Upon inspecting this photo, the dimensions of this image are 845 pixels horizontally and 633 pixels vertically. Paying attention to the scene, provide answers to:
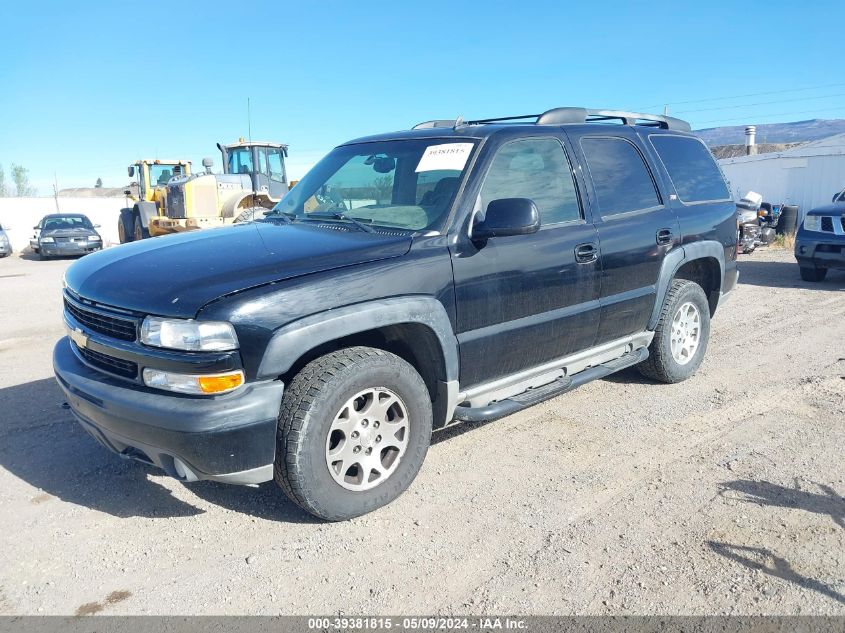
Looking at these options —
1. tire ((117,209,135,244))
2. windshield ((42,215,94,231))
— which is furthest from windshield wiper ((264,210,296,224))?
windshield ((42,215,94,231))

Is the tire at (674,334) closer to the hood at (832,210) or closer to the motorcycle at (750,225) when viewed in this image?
the hood at (832,210)

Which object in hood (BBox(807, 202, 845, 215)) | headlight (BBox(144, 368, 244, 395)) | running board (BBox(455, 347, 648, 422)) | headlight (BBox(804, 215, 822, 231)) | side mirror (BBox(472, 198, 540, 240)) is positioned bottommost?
running board (BBox(455, 347, 648, 422))

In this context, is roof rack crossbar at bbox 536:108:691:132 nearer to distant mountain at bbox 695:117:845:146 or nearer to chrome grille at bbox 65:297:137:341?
chrome grille at bbox 65:297:137:341

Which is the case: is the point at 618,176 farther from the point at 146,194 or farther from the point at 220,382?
the point at 146,194

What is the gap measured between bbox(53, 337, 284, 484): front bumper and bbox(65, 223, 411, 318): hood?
1.30ft

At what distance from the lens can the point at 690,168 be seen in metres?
5.42

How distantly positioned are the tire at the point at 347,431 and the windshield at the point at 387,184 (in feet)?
2.93

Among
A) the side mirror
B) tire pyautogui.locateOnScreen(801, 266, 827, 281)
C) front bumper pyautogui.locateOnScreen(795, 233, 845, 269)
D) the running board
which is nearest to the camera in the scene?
the side mirror

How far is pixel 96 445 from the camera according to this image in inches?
167

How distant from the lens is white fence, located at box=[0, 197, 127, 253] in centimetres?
2681

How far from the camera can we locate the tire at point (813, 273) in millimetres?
10266

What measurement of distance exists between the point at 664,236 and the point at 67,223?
804 inches

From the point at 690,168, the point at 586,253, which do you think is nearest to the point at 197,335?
the point at 586,253

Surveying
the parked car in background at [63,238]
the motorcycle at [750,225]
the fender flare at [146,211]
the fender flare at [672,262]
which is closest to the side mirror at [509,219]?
the fender flare at [672,262]
